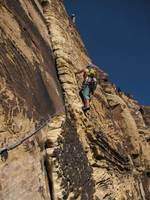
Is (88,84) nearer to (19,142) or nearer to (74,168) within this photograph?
(74,168)

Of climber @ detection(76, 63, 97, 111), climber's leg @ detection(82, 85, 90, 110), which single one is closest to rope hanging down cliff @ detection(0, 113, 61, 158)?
climber's leg @ detection(82, 85, 90, 110)

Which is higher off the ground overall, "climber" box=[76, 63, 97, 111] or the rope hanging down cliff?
"climber" box=[76, 63, 97, 111]

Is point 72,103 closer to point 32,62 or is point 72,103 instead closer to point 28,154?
point 32,62

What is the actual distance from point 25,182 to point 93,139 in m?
5.52

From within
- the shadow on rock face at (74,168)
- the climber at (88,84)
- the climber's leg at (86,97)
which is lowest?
the shadow on rock face at (74,168)

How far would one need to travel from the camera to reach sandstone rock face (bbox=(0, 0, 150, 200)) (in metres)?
7.46

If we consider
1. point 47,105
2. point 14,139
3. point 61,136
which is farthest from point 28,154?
point 47,105

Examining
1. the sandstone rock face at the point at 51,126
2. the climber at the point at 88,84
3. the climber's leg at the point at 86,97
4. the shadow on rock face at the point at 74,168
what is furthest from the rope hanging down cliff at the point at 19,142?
the climber at the point at 88,84

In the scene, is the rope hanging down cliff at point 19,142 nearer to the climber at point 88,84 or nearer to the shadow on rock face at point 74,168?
the shadow on rock face at point 74,168

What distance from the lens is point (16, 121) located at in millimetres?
7699

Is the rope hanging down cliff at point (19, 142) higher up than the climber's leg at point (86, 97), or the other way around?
the climber's leg at point (86, 97)

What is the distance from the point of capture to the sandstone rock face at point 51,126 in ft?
24.5

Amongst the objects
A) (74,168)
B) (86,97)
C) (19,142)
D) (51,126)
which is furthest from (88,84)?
(19,142)

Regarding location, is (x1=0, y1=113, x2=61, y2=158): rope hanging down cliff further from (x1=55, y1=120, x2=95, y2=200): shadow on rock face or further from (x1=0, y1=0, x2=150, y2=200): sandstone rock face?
(x1=55, y1=120, x2=95, y2=200): shadow on rock face
